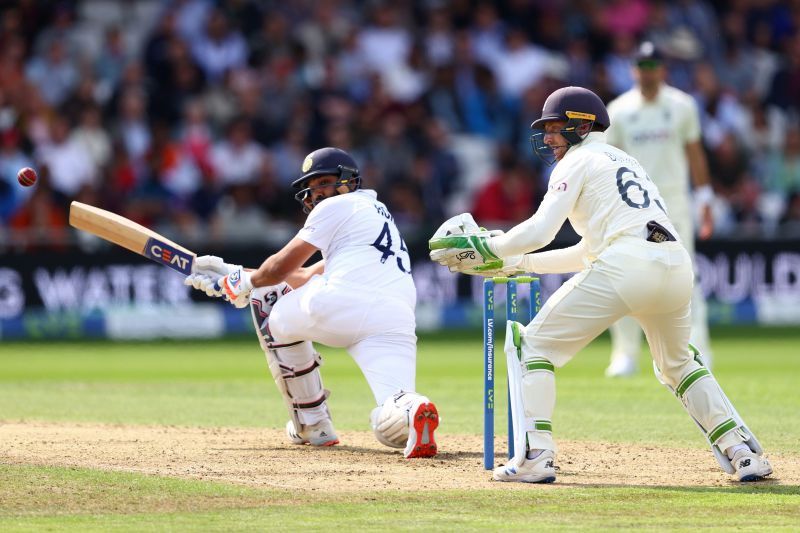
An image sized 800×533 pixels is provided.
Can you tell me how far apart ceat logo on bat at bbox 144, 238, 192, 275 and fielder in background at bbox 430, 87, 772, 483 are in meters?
2.15

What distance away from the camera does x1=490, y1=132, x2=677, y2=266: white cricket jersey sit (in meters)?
6.22

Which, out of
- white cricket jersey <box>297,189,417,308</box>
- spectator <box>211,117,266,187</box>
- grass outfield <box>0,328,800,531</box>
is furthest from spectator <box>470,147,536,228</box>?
white cricket jersey <box>297,189,417,308</box>

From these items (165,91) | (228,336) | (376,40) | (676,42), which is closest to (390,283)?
(228,336)

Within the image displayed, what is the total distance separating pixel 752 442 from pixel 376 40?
13.4 meters

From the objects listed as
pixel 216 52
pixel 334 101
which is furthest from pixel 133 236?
pixel 216 52

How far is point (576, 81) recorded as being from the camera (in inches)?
744

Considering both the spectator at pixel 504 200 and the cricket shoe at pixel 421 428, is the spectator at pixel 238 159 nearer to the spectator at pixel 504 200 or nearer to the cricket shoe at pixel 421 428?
the spectator at pixel 504 200

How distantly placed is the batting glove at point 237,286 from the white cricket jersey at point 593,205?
1803 millimetres

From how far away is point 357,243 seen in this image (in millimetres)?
7516

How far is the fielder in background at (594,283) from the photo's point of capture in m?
6.20

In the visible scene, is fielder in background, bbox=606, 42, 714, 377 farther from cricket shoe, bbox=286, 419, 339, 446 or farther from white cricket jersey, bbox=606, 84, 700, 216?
cricket shoe, bbox=286, 419, 339, 446

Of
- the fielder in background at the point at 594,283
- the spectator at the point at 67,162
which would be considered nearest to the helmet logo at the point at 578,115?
the fielder in background at the point at 594,283

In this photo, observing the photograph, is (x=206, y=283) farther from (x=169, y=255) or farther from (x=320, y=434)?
(x=320, y=434)

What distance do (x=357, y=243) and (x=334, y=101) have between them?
10606 mm
